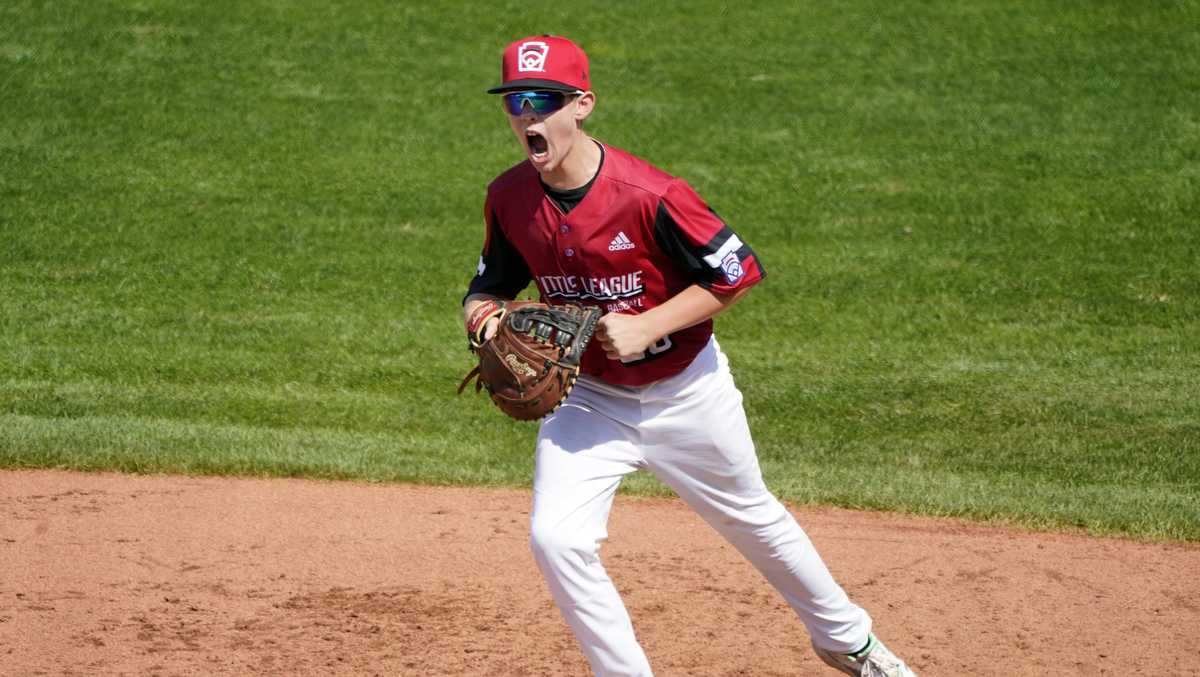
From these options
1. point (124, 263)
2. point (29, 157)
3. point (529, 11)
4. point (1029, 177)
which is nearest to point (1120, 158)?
point (1029, 177)

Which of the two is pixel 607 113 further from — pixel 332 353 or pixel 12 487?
pixel 12 487

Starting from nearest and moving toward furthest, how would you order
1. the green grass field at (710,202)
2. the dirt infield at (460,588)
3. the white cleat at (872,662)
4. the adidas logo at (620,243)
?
the adidas logo at (620,243)
the white cleat at (872,662)
the dirt infield at (460,588)
the green grass field at (710,202)

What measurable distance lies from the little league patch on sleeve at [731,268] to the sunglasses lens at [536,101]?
67cm

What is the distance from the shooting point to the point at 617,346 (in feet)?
13.9

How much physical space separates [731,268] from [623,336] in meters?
0.40

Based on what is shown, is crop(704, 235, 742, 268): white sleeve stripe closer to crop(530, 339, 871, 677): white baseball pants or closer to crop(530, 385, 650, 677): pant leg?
crop(530, 339, 871, 677): white baseball pants

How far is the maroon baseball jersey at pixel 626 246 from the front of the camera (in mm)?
4363

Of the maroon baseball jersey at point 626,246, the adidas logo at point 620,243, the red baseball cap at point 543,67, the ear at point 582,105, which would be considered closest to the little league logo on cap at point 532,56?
the red baseball cap at point 543,67

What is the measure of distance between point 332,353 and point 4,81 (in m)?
6.56

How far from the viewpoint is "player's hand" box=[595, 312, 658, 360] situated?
4227mm

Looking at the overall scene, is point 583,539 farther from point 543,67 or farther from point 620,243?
point 543,67

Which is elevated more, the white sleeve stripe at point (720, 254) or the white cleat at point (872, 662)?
the white sleeve stripe at point (720, 254)

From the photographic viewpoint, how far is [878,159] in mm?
13328

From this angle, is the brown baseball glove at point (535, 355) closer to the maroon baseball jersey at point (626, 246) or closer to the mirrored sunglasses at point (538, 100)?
the maroon baseball jersey at point (626, 246)
